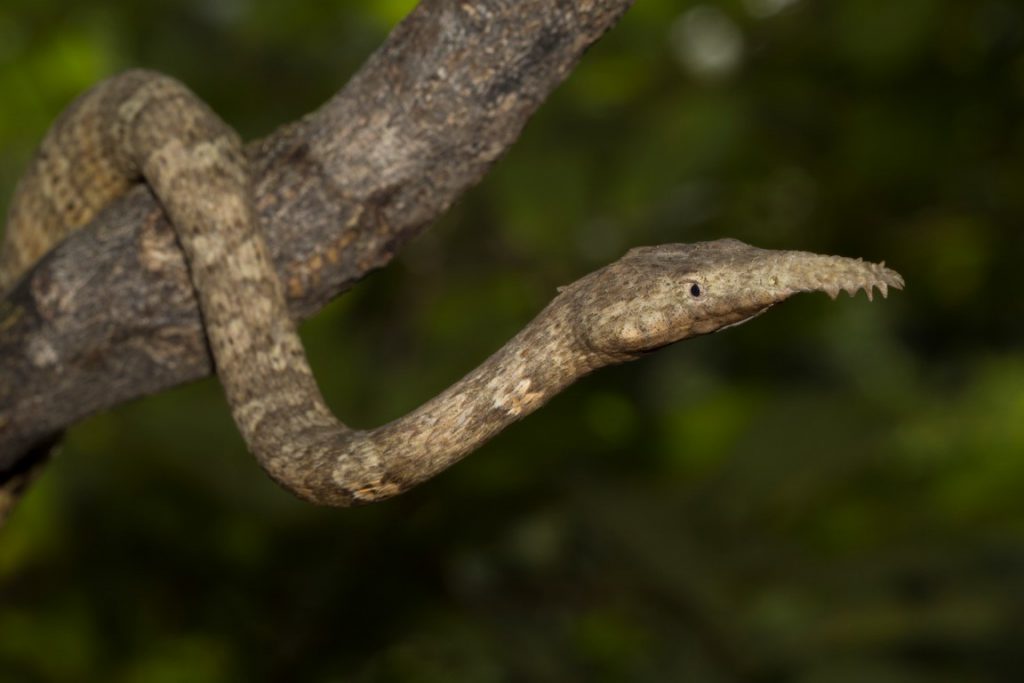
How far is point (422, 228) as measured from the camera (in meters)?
2.92

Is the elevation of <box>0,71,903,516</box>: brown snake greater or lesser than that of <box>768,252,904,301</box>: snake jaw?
greater

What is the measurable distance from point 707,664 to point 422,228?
1643mm

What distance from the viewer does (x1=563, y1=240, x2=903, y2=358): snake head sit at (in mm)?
1938

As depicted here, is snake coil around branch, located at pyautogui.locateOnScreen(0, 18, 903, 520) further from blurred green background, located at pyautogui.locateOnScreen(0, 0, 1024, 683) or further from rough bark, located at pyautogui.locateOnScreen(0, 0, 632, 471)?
blurred green background, located at pyautogui.locateOnScreen(0, 0, 1024, 683)

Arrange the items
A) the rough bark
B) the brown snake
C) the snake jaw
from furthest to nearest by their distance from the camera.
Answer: the rough bark → the brown snake → the snake jaw

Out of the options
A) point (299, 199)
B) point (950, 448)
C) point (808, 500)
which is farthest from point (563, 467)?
point (299, 199)

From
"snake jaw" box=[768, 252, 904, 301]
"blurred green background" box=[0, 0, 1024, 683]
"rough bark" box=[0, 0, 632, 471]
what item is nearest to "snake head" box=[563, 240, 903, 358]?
"snake jaw" box=[768, 252, 904, 301]

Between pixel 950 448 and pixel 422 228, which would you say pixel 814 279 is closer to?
pixel 422 228

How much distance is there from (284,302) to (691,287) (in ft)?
3.66

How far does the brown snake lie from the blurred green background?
1.08 meters

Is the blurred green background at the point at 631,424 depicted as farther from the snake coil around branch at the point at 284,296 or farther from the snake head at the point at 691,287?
the snake head at the point at 691,287

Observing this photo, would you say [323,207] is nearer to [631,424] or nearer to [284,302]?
[284,302]

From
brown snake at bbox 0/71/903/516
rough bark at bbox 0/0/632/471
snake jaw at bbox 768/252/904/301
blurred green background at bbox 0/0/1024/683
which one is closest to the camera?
snake jaw at bbox 768/252/904/301

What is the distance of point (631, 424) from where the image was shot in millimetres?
4242
